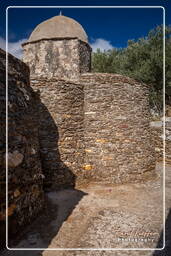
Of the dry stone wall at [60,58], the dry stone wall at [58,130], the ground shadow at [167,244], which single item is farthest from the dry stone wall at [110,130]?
the dry stone wall at [60,58]

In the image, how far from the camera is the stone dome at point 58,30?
30.9 ft

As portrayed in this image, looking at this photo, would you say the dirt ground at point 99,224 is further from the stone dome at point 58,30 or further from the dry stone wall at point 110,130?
the stone dome at point 58,30

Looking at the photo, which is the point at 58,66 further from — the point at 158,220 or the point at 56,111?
the point at 158,220

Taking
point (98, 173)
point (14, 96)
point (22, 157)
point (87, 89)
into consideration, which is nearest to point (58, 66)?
point (87, 89)

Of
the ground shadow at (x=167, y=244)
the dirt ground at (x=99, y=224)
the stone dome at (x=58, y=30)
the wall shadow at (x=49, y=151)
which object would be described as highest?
the stone dome at (x=58, y=30)

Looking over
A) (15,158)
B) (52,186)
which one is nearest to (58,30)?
(52,186)

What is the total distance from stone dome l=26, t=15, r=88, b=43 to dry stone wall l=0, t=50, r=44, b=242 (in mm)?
6184

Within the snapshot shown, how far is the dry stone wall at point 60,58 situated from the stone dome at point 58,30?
0.40 meters

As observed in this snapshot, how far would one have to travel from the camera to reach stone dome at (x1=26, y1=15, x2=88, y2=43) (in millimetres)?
9420

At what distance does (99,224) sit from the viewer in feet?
12.3

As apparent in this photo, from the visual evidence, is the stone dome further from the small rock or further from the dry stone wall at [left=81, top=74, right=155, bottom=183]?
the small rock

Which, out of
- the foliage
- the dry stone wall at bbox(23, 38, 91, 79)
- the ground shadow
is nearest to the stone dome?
the dry stone wall at bbox(23, 38, 91, 79)

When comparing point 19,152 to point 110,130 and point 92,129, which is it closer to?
point 92,129

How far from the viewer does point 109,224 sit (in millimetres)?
3764
